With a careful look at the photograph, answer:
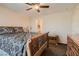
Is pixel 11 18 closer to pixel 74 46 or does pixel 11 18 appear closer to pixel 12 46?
pixel 12 46

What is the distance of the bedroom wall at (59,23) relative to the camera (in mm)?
3551

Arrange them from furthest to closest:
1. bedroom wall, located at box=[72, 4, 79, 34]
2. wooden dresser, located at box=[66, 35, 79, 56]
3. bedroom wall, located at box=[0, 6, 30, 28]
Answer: bedroom wall, located at box=[72, 4, 79, 34] → bedroom wall, located at box=[0, 6, 30, 28] → wooden dresser, located at box=[66, 35, 79, 56]

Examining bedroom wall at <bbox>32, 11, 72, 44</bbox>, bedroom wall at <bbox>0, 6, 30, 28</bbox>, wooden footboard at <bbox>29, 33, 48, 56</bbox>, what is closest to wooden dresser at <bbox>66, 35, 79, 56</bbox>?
wooden footboard at <bbox>29, 33, 48, 56</bbox>

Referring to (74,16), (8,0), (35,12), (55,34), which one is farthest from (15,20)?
(8,0)

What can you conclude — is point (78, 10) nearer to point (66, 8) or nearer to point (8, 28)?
point (66, 8)

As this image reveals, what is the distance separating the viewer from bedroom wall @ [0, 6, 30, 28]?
9.36ft

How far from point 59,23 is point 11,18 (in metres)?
1.55

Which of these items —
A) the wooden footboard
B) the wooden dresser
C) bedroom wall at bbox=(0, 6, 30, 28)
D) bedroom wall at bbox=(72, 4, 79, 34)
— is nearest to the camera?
the wooden dresser

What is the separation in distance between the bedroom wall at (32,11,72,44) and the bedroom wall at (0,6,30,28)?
626mm

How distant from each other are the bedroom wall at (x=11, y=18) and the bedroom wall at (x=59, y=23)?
0.63 meters

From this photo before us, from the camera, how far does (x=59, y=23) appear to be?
3.63m

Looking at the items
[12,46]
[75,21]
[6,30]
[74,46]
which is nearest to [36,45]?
[12,46]

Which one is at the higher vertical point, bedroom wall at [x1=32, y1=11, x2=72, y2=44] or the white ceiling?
the white ceiling

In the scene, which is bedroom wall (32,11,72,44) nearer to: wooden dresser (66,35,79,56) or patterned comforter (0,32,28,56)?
wooden dresser (66,35,79,56)
